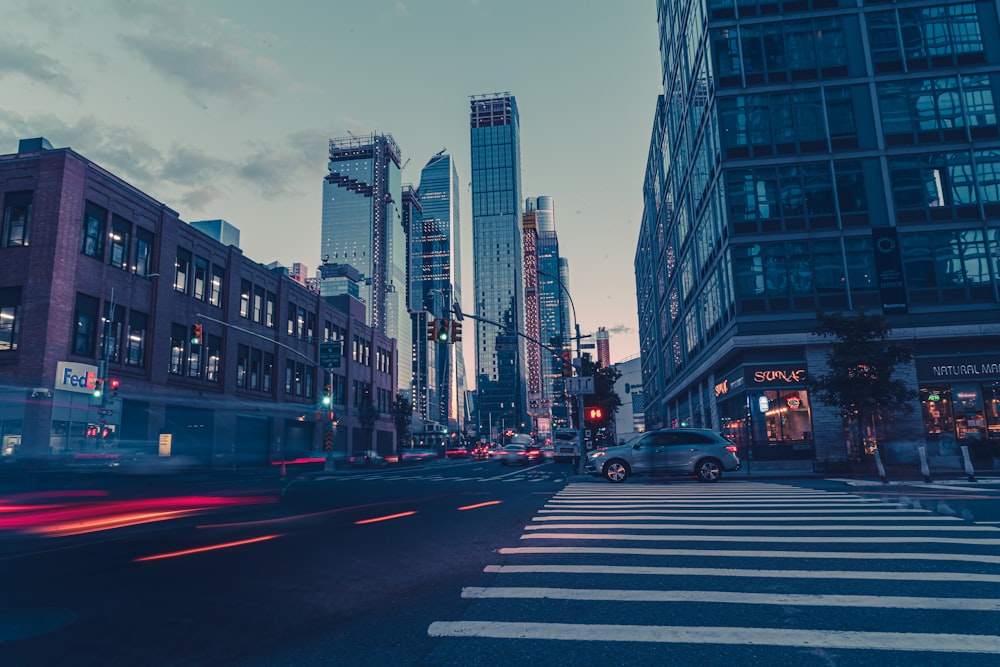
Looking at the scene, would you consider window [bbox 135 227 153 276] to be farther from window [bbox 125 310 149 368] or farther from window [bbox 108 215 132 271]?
window [bbox 125 310 149 368]

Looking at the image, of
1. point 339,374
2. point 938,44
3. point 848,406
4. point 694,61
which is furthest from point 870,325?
point 339,374

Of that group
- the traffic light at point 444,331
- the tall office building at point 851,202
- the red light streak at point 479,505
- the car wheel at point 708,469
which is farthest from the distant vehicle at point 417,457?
the red light streak at point 479,505

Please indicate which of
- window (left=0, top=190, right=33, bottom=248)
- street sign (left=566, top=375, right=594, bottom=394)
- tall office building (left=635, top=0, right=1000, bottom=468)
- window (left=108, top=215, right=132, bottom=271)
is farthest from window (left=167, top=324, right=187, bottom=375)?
tall office building (left=635, top=0, right=1000, bottom=468)

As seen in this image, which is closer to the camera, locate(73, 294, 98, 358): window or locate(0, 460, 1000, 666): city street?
locate(0, 460, 1000, 666): city street

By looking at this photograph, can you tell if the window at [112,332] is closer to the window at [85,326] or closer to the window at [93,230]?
the window at [85,326]

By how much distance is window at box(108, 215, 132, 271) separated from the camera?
37.2 metres

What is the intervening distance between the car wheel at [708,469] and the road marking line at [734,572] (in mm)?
14848

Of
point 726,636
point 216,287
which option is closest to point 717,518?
point 726,636

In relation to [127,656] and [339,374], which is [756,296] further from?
[339,374]

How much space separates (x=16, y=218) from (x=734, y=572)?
40961mm

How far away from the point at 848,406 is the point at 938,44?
71.9 feet

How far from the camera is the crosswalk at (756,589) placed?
4297mm

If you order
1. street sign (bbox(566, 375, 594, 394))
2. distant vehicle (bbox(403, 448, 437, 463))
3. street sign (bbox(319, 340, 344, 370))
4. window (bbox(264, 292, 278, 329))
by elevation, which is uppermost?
window (bbox(264, 292, 278, 329))

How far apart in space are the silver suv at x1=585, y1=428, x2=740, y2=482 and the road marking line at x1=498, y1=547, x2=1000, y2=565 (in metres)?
13.5
